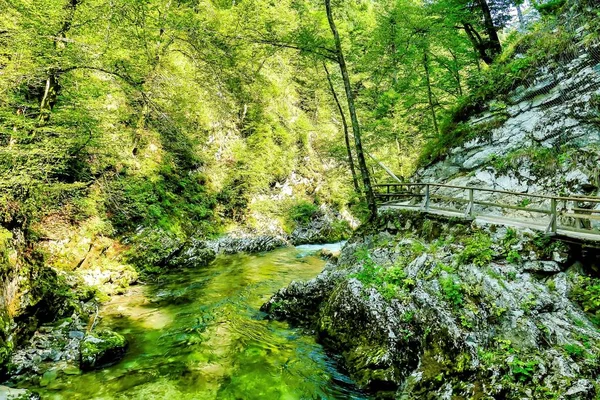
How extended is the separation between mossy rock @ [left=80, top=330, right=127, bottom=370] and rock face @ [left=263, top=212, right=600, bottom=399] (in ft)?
15.2

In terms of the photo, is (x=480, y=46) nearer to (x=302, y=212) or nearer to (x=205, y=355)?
(x=302, y=212)

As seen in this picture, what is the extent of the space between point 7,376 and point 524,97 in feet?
52.8

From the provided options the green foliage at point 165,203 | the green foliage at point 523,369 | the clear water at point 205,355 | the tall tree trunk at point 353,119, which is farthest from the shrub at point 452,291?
the green foliage at point 165,203

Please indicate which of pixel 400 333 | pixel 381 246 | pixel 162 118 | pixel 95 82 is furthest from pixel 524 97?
pixel 95 82

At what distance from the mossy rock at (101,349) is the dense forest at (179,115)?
1.31m

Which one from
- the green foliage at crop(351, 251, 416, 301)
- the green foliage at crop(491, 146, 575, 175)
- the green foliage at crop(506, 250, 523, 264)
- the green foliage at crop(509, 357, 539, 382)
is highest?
the green foliage at crop(491, 146, 575, 175)

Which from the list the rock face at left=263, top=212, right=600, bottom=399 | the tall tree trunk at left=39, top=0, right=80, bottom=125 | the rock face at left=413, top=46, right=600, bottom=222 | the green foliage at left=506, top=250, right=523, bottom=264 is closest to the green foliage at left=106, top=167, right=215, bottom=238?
the tall tree trunk at left=39, top=0, right=80, bottom=125

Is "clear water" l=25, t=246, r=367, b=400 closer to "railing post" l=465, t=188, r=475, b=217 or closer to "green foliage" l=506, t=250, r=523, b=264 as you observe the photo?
"green foliage" l=506, t=250, r=523, b=264

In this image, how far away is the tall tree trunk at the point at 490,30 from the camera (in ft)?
44.5

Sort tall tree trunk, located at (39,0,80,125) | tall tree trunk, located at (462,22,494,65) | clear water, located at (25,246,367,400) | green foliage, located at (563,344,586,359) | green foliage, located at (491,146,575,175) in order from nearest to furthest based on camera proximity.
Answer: green foliage, located at (563,344,586,359)
clear water, located at (25,246,367,400)
tall tree trunk, located at (39,0,80,125)
green foliage, located at (491,146,575,175)
tall tree trunk, located at (462,22,494,65)

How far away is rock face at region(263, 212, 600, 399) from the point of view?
491 cm

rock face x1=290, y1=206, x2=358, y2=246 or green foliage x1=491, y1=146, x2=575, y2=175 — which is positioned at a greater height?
green foliage x1=491, y1=146, x2=575, y2=175

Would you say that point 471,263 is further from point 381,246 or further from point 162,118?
point 162,118

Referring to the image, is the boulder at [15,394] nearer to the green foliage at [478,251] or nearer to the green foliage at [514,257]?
the green foliage at [478,251]
